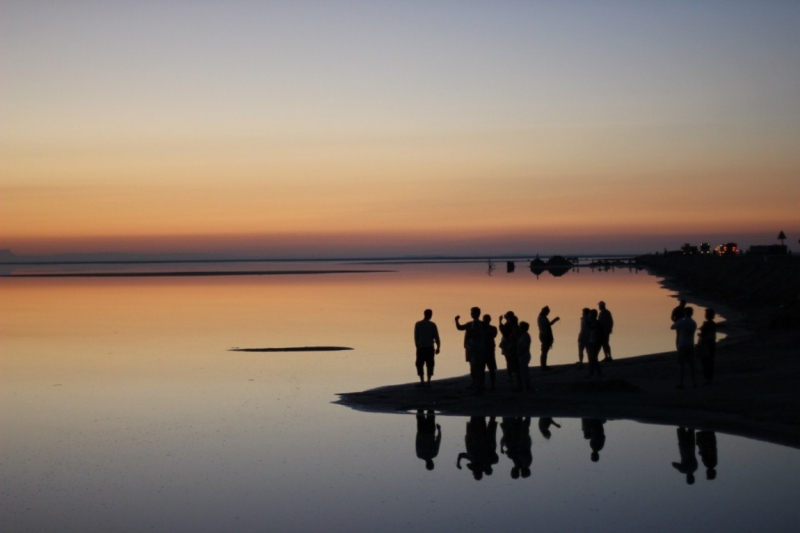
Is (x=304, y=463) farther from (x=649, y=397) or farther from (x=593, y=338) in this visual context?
(x=593, y=338)

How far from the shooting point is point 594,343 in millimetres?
22453

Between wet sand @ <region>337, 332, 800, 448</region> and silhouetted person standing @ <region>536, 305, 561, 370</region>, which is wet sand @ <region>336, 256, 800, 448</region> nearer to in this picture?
wet sand @ <region>337, 332, 800, 448</region>

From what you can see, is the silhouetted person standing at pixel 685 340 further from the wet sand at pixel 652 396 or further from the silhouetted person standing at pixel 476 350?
the silhouetted person standing at pixel 476 350

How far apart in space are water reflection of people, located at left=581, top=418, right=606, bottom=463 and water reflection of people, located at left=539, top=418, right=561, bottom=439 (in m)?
0.56

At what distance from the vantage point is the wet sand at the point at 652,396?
55.8 ft

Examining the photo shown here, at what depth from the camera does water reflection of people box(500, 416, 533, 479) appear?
46.5 feet

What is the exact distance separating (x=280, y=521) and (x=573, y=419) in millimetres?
7832

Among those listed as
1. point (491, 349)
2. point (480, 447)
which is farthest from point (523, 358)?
point (480, 447)

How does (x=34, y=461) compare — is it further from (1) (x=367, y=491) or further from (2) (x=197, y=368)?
(2) (x=197, y=368)

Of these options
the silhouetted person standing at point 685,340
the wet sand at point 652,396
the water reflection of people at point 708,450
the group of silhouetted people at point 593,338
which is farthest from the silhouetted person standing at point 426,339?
the water reflection of people at point 708,450

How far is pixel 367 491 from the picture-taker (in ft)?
43.2

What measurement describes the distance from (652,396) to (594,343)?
10.1 ft

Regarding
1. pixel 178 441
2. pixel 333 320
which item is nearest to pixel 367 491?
pixel 178 441

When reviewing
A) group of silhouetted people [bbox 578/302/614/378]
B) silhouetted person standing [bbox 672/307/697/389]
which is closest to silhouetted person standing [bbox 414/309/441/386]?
group of silhouetted people [bbox 578/302/614/378]
